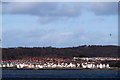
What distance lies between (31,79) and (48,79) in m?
5.21

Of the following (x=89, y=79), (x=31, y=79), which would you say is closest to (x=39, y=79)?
(x=31, y=79)

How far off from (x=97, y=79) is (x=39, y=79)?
56.3 ft

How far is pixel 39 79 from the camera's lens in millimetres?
177000

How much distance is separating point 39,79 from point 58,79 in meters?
5.66

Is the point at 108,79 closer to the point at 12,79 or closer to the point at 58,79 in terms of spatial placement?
the point at 58,79

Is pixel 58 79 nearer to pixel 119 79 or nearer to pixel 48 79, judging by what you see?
pixel 48 79

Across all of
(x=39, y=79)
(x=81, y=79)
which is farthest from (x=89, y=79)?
(x=39, y=79)

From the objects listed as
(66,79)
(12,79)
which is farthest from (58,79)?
(12,79)

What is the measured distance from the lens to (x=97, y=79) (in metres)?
174

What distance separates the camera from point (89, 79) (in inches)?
6959

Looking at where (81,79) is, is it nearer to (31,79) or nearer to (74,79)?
(74,79)

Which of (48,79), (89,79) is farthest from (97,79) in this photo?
(48,79)

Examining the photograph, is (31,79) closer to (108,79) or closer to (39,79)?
(39,79)

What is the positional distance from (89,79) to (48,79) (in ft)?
39.8
